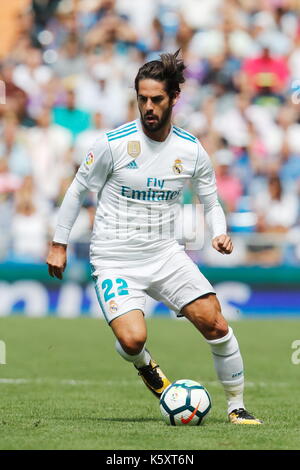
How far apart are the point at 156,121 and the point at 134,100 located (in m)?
10.3

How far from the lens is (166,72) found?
7.52 metres

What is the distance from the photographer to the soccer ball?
287 inches

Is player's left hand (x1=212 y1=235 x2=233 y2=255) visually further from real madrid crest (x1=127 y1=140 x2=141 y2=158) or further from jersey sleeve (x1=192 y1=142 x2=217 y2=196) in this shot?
real madrid crest (x1=127 y1=140 x2=141 y2=158)

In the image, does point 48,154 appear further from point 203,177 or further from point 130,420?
point 130,420

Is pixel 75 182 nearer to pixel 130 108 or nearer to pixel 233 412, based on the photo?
pixel 233 412

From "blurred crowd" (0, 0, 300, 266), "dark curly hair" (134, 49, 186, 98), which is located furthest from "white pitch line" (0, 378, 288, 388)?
"blurred crowd" (0, 0, 300, 266)

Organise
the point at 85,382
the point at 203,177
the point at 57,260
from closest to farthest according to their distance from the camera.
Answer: the point at 57,260 → the point at 203,177 → the point at 85,382

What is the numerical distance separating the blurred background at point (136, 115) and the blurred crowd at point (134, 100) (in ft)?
0.08

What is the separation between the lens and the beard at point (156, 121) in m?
7.50

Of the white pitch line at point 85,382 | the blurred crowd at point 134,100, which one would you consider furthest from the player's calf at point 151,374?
the blurred crowd at point 134,100

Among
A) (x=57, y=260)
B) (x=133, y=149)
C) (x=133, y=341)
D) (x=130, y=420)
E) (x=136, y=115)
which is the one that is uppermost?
(x=136, y=115)

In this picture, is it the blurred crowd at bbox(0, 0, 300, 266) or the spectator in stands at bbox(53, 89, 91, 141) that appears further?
the spectator in stands at bbox(53, 89, 91, 141)

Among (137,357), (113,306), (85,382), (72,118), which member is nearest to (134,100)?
(72,118)

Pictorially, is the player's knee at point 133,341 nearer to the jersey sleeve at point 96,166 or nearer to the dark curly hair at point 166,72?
the jersey sleeve at point 96,166
